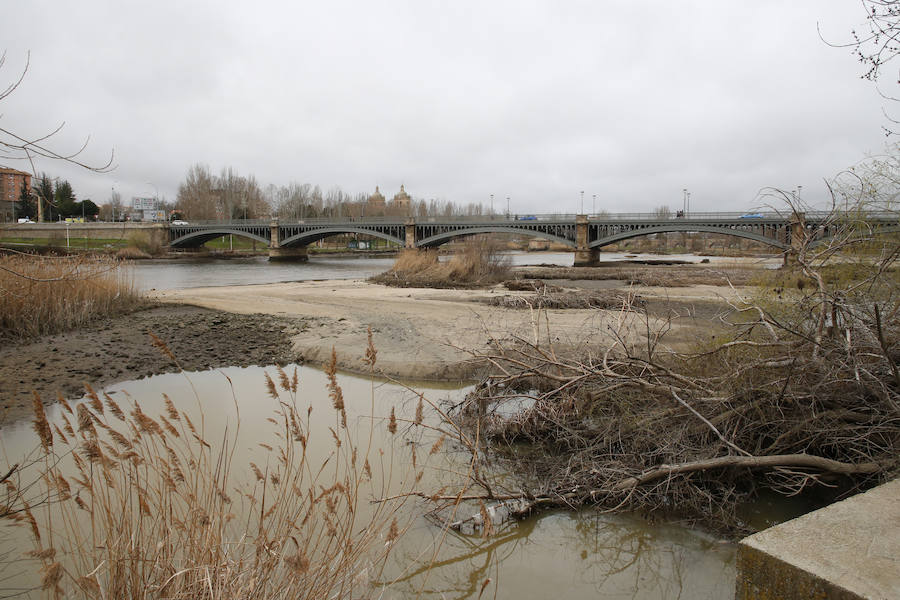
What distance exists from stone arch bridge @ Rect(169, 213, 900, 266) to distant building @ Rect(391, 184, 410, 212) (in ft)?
→ 170

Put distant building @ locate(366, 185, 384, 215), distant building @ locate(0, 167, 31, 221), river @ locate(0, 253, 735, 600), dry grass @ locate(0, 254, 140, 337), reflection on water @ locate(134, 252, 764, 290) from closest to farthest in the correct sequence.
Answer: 1. river @ locate(0, 253, 735, 600)
2. distant building @ locate(0, 167, 31, 221)
3. dry grass @ locate(0, 254, 140, 337)
4. reflection on water @ locate(134, 252, 764, 290)
5. distant building @ locate(366, 185, 384, 215)

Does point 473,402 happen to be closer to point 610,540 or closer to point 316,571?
point 610,540

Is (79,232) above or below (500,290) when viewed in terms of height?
above

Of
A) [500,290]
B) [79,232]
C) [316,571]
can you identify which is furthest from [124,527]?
[79,232]

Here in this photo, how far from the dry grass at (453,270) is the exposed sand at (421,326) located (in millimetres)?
4474

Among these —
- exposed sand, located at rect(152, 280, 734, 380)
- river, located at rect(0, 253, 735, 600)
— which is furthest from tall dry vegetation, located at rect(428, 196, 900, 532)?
exposed sand, located at rect(152, 280, 734, 380)

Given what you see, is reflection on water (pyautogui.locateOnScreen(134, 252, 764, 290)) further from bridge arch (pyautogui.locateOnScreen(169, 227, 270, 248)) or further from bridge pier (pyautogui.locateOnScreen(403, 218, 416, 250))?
bridge arch (pyautogui.locateOnScreen(169, 227, 270, 248))

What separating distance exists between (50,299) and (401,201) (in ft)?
421

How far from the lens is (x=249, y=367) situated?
1070 centimetres

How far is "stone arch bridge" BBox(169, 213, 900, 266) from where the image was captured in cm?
4659

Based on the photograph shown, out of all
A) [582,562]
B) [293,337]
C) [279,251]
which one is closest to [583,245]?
[279,251]

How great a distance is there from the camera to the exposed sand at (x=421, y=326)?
9984 mm

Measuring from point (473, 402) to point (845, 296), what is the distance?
161 inches

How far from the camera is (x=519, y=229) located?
5306cm
